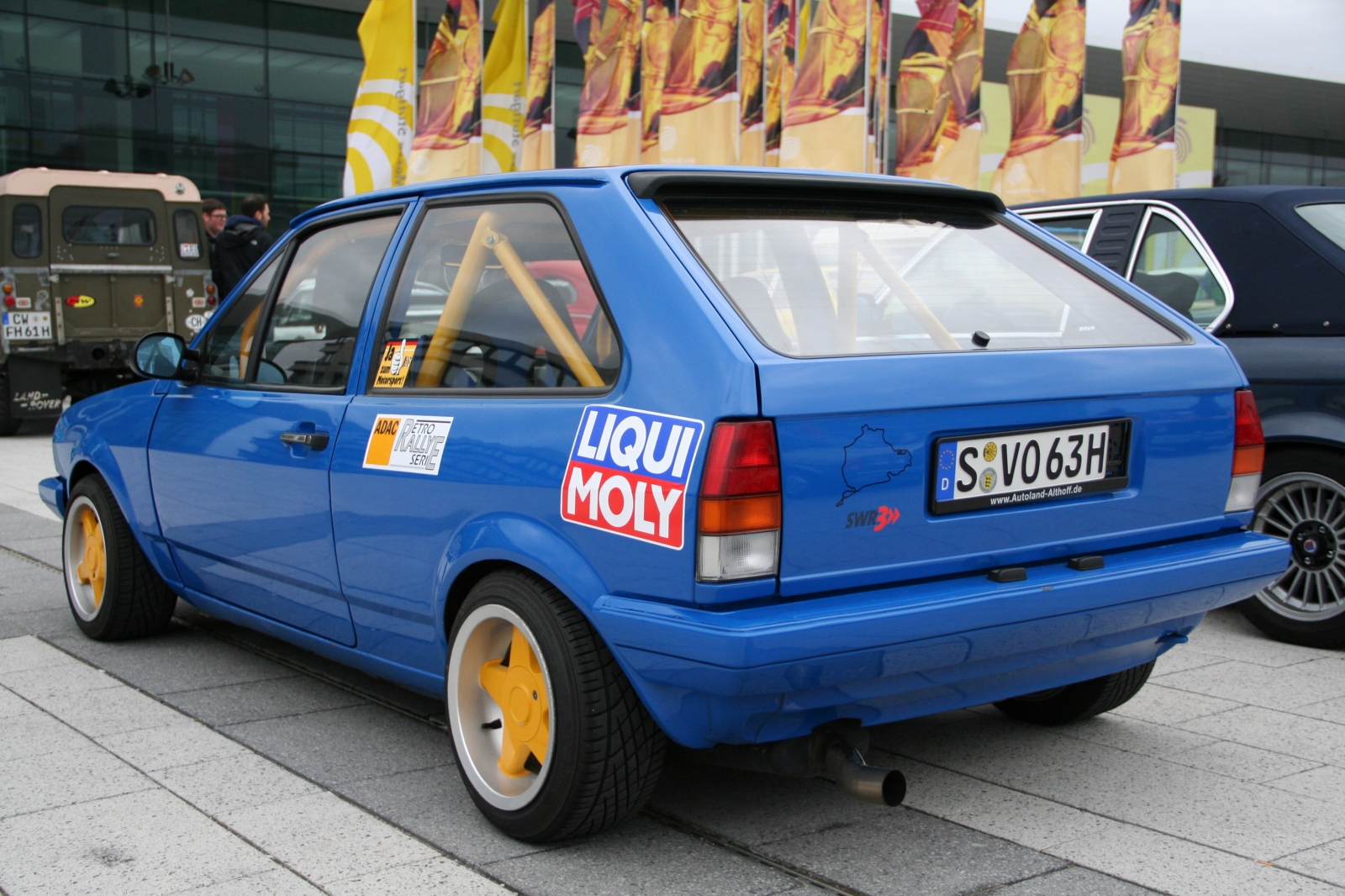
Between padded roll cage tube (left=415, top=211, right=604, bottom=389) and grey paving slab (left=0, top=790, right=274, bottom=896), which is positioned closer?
grey paving slab (left=0, top=790, right=274, bottom=896)

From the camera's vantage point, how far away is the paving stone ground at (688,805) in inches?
107

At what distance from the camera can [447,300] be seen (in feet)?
10.9

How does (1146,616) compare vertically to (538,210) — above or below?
below

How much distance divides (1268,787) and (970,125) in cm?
1403

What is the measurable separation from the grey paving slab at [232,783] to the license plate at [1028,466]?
1.82 meters

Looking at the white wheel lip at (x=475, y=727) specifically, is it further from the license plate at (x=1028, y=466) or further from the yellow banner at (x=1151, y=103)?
the yellow banner at (x=1151, y=103)

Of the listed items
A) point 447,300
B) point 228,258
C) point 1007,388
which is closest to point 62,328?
point 228,258

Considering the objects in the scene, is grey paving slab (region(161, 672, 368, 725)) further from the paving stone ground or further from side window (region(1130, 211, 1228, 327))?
Answer: side window (region(1130, 211, 1228, 327))

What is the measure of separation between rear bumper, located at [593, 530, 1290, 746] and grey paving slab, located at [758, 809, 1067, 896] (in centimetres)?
32

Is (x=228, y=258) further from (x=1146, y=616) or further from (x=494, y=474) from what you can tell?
(x=1146, y=616)

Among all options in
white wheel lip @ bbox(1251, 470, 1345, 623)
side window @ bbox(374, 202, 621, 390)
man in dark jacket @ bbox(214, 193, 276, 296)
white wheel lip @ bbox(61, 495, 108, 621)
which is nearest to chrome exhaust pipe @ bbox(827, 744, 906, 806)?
side window @ bbox(374, 202, 621, 390)

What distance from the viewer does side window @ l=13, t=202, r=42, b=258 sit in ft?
44.2

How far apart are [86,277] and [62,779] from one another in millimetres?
11860

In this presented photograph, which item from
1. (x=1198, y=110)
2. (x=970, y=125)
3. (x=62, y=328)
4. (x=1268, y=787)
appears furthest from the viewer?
(x=1198, y=110)
